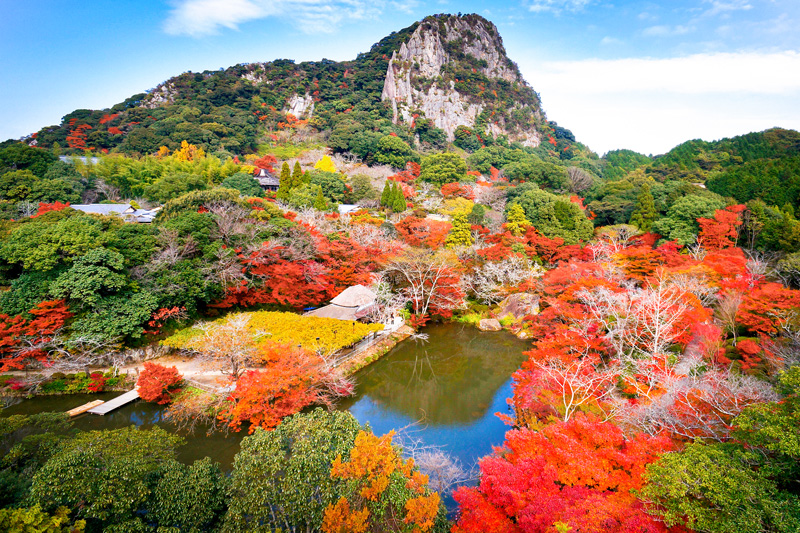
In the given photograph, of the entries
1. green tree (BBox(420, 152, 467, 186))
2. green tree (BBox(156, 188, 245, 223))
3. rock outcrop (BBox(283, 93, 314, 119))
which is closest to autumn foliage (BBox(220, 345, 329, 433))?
green tree (BBox(156, 188, 245, 223))

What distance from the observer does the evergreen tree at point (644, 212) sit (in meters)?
24.7

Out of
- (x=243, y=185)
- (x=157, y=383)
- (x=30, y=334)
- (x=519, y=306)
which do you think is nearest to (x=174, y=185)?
(x=243, y=185)

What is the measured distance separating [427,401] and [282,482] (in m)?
8.19

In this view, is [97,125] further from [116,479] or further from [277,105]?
[116,479]

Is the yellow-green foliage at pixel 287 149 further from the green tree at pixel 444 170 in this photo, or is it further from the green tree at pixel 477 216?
the green tree at pixel 477 216

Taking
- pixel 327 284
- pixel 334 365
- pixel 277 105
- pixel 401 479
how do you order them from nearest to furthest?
pixel 401 479
pixel 334 365
pixel 327 284
pixel 277 105

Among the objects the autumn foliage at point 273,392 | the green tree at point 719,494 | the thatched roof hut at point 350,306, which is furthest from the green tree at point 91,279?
the green tree at point 719,494

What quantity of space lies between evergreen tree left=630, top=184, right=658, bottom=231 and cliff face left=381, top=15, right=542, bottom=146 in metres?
37.4

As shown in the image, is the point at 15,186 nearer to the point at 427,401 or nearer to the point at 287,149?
the point at 427,401

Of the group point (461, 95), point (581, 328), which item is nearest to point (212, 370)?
point (581, 328)

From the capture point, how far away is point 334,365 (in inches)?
544

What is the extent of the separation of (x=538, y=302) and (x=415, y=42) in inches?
2319

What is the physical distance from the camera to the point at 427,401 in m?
13.0

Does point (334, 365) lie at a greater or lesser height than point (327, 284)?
lesser
